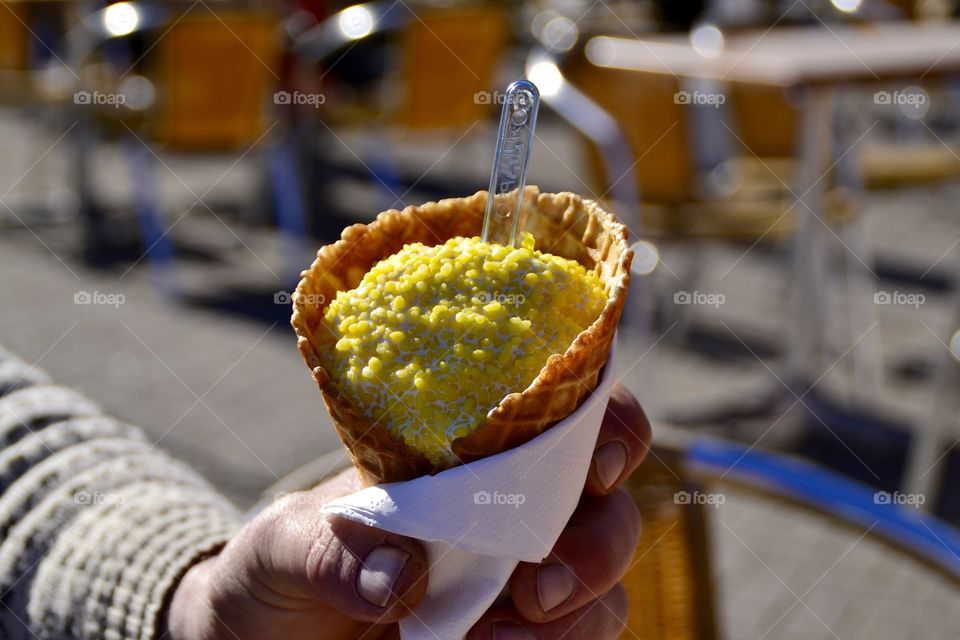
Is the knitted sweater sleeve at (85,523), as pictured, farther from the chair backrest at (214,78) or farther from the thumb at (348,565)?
the chair backrest at (214,78)

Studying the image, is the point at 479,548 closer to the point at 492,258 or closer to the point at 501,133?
the point at 492,258

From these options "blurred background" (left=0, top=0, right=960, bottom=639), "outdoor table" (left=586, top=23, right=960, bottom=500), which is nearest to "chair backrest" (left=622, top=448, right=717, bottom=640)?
"blurred background" (left=0, top=0, right=960, bottom=639)

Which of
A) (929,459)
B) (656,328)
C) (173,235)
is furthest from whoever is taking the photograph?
(173,235)

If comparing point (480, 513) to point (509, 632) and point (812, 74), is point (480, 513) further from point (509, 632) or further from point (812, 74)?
point (812, 74)

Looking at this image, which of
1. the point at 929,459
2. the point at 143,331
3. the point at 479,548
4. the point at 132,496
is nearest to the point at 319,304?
the point at 479,548

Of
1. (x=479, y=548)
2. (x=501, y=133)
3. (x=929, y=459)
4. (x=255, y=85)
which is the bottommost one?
(x=929, y=459)
